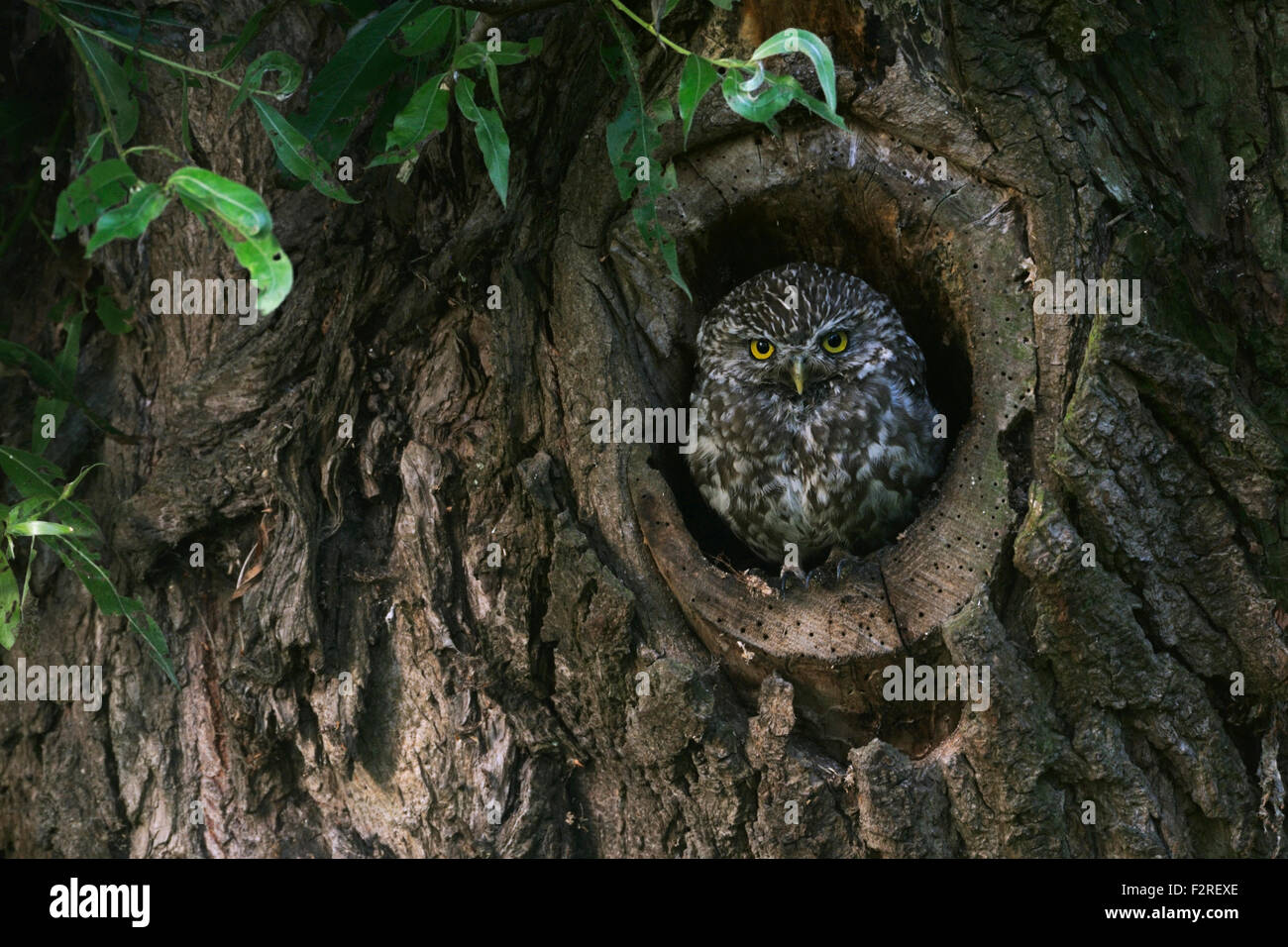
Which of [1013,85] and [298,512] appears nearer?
[1013,85]

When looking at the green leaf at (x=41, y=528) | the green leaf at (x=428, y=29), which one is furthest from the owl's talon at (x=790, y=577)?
the green leaf at (x=41, y=528)

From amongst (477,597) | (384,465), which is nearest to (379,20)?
(384,465)

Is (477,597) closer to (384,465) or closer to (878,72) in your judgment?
(384,465)

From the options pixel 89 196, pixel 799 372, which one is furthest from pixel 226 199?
pixel 799 372

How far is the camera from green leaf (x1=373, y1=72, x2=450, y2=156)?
6.85 ft

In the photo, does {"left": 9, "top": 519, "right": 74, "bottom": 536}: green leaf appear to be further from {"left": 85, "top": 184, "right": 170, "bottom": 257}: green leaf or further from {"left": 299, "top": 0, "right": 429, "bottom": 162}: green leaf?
{"left": 299, "top": 0, "right": 429, "bottom": 162}: green leaf

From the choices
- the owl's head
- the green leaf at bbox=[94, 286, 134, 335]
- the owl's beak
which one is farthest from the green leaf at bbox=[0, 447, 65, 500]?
the owl's beak

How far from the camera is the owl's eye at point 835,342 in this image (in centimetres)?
323

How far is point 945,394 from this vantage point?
3.48 m

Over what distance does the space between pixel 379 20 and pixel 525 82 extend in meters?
0.52

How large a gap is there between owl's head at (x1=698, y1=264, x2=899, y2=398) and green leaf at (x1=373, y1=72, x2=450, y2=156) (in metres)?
1.32

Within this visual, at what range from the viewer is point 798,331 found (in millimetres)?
3186

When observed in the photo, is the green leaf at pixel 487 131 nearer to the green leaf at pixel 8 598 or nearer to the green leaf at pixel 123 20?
the green leaf at pixel 123 20

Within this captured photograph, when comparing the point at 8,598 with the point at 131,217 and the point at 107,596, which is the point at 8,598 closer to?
the point at 107,596
